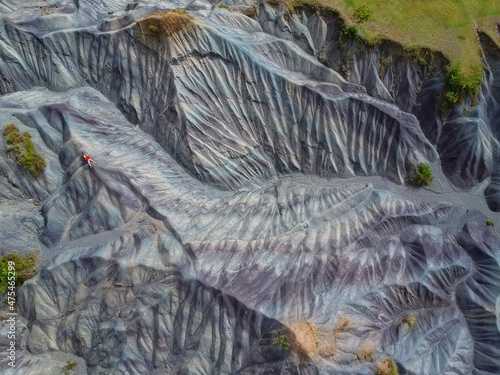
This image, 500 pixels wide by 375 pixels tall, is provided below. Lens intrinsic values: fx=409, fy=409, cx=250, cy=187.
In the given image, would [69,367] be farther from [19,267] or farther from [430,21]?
[430,21]

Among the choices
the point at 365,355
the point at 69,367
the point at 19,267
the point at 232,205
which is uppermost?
the point at 232,205

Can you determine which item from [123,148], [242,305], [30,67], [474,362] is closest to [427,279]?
[474,362]

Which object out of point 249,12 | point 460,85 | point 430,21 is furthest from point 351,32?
point 460,85

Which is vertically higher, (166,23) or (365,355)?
(166,23)

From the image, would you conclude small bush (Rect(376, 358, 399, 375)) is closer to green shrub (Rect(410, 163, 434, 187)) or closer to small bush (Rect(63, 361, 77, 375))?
green shrub (Rect(410, 163, 434, 187))

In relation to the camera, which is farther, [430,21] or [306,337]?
[430,21]

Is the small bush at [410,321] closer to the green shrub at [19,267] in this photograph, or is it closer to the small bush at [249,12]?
the green shrub at [19,267]

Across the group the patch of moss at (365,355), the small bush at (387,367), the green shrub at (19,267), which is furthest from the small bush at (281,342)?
the green shrub at (19,267)
